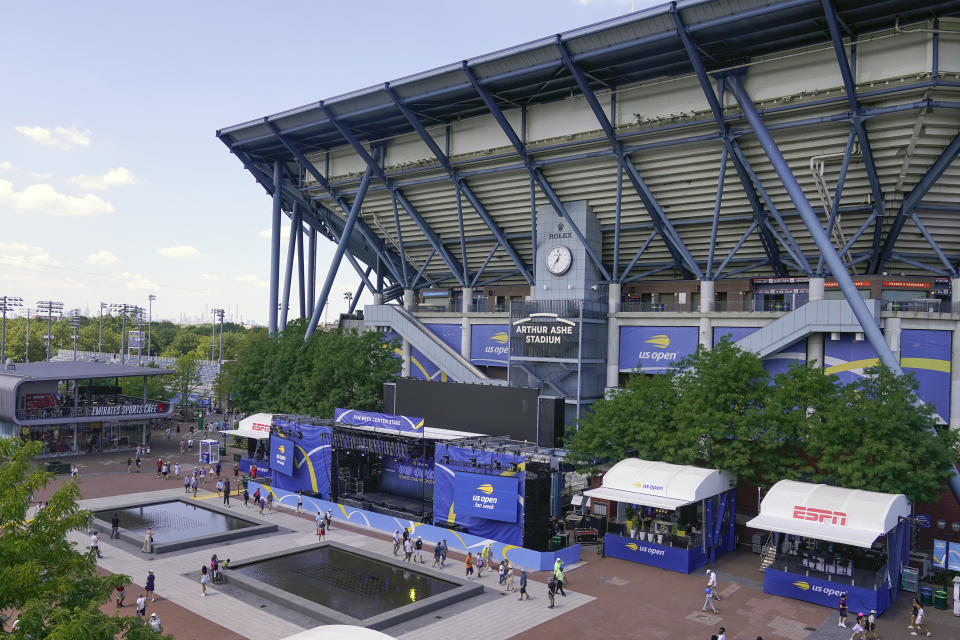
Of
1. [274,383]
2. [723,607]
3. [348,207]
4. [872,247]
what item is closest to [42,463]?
[274,383]

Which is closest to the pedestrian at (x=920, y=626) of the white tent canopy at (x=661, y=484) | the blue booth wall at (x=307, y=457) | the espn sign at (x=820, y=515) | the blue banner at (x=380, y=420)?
the espn sign at (x=820, y=515)

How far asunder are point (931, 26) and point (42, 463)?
59.4 meters

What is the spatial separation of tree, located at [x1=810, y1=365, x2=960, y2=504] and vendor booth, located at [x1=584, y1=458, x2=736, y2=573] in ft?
15.0

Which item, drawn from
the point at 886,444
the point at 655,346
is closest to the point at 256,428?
the point at 655,346

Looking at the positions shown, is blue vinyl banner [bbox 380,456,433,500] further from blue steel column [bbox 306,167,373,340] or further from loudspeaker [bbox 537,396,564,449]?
blue steel column [bbox 306,167,373,340]

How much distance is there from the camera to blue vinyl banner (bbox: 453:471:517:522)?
32.2 metres

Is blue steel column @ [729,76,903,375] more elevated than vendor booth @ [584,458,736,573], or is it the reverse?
blue steel column @ [729,76,903,375]

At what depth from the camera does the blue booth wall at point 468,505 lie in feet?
106

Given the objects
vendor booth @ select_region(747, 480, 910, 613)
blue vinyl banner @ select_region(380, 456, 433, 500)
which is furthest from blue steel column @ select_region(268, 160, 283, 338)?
vendor booth @ select_region(747, 480, 910, 613)

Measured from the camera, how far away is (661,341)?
47312 mm

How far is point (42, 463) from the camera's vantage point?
5084cm

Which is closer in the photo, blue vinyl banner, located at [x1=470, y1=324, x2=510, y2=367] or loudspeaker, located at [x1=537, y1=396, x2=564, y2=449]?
loudspeaker, located at [x1=537, y1=396, x2=564, y2=449]

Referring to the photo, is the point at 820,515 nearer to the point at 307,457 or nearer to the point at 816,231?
the point at 816,231

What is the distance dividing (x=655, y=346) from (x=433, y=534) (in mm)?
21022
